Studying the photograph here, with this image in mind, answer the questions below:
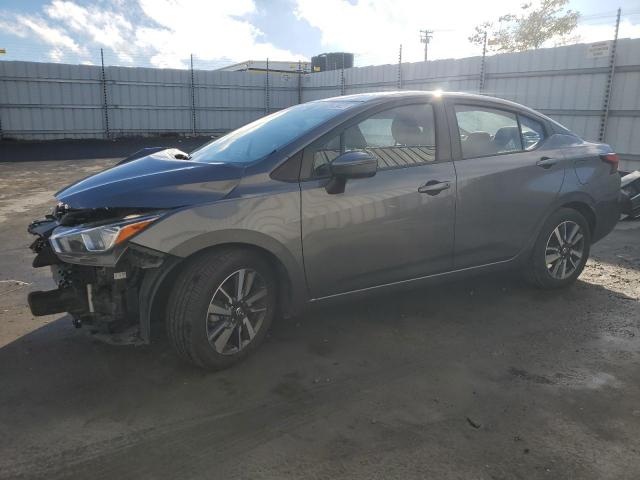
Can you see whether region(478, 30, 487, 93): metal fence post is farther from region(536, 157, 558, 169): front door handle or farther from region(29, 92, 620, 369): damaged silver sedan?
region(536, 157, 558, 169): front door handle

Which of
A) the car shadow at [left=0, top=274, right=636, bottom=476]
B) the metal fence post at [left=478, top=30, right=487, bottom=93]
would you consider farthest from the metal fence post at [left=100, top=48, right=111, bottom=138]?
the car shadow at [left=0, top=274, right=636, bottom=476]

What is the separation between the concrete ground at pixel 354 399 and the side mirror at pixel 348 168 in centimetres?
112

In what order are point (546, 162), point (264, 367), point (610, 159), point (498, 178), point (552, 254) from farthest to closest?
point (610, 159) → point (552, 254) → point (546, 162) → point (498, 178) → point (264, 367)

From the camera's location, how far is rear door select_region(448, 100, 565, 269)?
3982 millimetres

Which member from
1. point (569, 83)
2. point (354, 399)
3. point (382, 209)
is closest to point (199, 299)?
point (354, 399)

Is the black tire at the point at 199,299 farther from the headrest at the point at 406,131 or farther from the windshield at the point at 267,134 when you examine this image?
the headrest at the point at 406,131

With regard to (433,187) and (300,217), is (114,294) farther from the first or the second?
(433,187)

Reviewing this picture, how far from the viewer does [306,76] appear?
74.9ft

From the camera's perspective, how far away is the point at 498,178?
13.5 ft

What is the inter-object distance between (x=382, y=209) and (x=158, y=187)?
56.4 inches

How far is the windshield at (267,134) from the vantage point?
11.5ft

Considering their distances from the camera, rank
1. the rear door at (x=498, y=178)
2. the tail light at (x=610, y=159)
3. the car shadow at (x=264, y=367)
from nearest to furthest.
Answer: the car shadow at (x=264, y=367), the rear door at (x=498, y=178), the tail light at (x=610, y=159)

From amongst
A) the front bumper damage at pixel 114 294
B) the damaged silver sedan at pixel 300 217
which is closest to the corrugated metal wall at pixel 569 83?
the damaged silver sedan at pixel 300 217

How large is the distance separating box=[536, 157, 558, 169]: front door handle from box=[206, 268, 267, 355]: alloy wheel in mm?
2553
